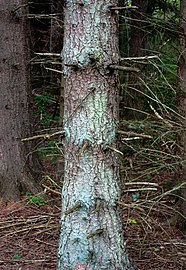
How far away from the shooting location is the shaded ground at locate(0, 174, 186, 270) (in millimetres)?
4777

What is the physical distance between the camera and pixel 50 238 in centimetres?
549

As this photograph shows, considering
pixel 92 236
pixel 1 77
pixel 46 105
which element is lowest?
pixel 46 105

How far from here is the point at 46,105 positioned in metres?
11.9

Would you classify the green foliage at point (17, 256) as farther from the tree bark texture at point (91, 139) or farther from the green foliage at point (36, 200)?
the green foliage at point (36, 200)

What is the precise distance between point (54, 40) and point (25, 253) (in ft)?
19.3

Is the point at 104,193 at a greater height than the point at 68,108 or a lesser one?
lesser

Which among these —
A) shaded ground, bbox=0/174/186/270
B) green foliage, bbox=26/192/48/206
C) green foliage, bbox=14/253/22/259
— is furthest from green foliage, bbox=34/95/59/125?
green foliage, bbox=14/253/22/259

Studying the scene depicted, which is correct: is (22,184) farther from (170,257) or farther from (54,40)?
(54,40)

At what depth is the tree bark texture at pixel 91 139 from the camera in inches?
149

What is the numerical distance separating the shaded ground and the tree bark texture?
0.47 metres

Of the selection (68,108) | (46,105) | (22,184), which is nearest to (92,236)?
(68,108)

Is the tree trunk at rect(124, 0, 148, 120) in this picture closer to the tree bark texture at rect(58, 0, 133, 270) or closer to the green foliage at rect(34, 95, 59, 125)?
the green foliage at rect(34, 95, 59, 125)

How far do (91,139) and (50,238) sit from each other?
6.74ft

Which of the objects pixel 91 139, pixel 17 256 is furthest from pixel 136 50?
pixel 91 139
